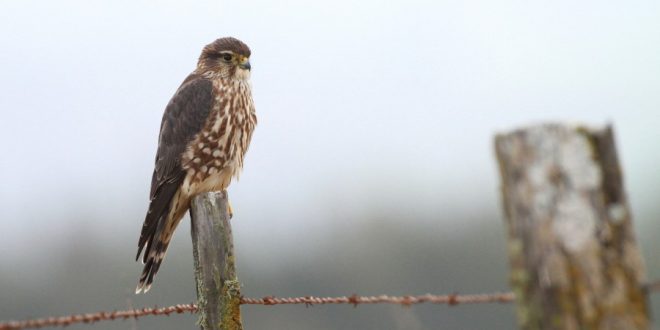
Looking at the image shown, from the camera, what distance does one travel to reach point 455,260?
33.3m

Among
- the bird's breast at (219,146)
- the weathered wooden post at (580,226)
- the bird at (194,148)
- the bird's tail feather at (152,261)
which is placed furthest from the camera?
the bird's breast at (219,146)

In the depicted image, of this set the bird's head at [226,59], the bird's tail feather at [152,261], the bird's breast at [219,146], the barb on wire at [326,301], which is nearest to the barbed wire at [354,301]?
the barb on wire at [326,301]

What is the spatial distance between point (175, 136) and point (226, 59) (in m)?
0.67

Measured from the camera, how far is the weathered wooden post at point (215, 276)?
4.05 metres

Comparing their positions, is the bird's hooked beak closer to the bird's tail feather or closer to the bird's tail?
the bird's tail

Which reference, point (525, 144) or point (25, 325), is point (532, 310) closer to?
point (525, 144)

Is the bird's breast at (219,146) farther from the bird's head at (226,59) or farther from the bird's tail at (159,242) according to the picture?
the bird's head at (226,59)

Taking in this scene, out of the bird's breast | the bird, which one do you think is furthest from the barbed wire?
the bird's breast

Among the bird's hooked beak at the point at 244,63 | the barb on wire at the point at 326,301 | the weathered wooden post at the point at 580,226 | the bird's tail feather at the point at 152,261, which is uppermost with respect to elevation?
the bird's hooked beak at the point at 244,63

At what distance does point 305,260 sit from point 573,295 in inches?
1366

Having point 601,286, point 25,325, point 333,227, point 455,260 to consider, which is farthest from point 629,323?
point 333,227

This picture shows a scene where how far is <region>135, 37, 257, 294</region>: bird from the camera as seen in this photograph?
6152 millimetres

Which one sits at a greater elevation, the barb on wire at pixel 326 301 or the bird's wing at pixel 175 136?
the bird's wing at pixel 175 136

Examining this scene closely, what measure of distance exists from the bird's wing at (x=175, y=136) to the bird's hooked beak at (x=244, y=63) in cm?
29
